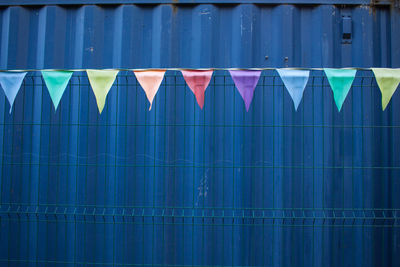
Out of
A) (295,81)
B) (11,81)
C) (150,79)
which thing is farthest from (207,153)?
(11,81)

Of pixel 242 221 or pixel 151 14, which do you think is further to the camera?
pixel 151 14

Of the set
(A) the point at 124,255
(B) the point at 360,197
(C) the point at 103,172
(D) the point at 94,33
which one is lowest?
(A) the point at 124,255

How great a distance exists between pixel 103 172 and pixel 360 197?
2806 mm

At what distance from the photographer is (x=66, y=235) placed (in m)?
4.08

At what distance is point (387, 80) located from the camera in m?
3.47

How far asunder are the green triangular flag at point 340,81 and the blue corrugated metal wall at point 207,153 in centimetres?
64

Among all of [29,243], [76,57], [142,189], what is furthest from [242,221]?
[76,57]

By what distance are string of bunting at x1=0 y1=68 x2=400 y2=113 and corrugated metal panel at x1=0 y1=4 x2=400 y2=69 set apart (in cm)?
65

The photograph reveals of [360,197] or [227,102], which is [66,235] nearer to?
[227,102]

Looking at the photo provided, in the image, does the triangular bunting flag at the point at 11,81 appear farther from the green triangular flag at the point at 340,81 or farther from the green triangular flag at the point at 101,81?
the green triangular flag at the point at 340,81

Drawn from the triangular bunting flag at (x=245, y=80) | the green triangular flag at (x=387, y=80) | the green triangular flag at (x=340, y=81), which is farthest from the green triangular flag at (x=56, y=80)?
the green triangular flag at (x=387, y=80)

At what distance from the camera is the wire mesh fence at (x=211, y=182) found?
3998mm

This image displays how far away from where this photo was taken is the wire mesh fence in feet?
13.1

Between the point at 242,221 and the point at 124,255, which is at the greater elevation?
the point at 242,221
